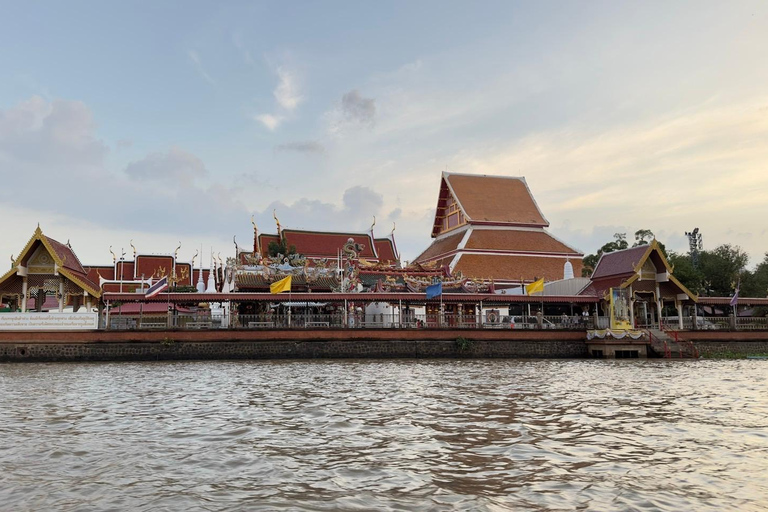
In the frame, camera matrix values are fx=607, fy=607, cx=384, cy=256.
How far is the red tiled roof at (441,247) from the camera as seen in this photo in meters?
51.1

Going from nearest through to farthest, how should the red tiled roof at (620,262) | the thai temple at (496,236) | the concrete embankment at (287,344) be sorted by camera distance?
the concrete embankment at (287,344) → the red tiled roof at (620,262) → the thai temple at (496,236)

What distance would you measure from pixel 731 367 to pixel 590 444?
1703 centimetres

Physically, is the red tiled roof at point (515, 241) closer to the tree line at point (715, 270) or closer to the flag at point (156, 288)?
the tree line at point (715, 270)

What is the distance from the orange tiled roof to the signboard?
2647cm

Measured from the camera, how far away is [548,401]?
1269cm

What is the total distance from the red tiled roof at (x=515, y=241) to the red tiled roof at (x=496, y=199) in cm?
106

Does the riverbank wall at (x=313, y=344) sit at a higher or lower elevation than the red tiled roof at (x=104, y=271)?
lower

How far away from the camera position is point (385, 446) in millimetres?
8453

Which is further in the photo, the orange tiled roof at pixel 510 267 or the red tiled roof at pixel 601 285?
the orange tiled roof at pixel 510 267

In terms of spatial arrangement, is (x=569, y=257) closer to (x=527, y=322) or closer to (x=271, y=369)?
(x=527, y=322)

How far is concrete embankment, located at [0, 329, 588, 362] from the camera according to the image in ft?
85.5

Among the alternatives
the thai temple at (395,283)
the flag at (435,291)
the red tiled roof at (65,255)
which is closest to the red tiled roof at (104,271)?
the thai temple at (395,283)

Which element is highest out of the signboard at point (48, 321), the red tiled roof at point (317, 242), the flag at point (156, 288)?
the red tiled roof at point (317, 242)

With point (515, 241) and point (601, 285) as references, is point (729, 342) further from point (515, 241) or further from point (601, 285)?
point (515, 241)
